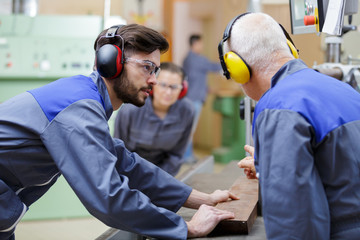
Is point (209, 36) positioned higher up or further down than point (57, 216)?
higher up

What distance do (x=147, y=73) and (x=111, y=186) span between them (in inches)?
18.4

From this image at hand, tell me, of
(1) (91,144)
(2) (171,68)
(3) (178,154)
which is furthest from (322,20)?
(3) (178,154)

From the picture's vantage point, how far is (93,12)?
17.3 ft

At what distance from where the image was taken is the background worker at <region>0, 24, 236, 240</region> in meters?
1.21

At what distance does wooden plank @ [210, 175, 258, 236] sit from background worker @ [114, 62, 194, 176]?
1.10 meters

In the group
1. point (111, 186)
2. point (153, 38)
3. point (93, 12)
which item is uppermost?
point (93, 12)

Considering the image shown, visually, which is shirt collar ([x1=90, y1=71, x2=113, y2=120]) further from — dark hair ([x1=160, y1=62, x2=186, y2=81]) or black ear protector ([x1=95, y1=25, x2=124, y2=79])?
dark hair ([x1=160, y1=62, x2=186, y2=81])

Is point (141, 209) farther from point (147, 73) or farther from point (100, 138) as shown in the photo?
point (147, 73)

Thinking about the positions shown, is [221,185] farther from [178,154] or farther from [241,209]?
[178,154]

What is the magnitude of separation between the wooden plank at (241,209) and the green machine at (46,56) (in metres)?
2.30

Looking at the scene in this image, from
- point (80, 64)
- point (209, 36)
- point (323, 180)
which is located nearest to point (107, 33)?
point (323, 180)

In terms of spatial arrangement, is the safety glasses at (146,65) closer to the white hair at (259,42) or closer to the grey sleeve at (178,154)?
the white hair at (259,42)

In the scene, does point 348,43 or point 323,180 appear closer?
point 323,180

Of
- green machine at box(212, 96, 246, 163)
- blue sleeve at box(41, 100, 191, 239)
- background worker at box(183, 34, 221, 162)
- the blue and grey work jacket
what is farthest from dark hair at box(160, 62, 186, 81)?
background worker at box(183, 34, 221, 162)
